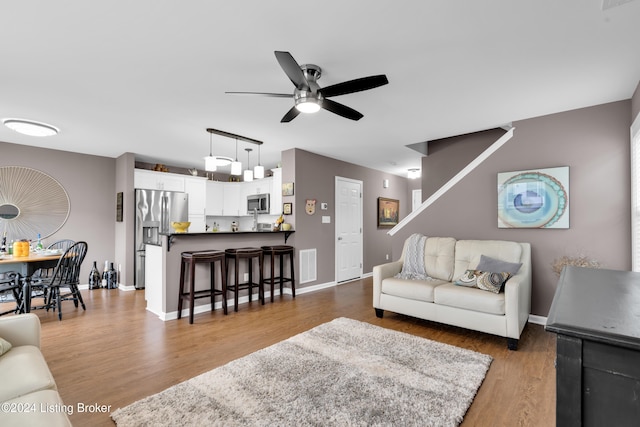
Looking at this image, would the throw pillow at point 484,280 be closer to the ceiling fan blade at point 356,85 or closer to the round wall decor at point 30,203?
the ceiling fan blade at point 356,85

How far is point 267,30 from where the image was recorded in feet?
6.37

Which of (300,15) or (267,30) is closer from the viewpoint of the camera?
(300,15)

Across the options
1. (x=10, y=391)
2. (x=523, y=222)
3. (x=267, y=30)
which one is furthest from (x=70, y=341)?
(x=523, y=222)

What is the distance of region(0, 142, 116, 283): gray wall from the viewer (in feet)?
16.0

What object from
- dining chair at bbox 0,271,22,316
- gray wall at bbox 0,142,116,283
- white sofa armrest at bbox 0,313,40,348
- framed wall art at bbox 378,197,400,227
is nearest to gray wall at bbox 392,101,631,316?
framed wall art at bbox 378,197,400,227

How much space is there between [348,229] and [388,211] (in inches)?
62.5

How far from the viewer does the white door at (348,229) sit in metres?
5.82

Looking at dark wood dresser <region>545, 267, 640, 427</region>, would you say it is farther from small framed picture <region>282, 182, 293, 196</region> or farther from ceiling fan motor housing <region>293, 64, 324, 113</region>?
small framed picture <region>282, 182, 293, 196</region>

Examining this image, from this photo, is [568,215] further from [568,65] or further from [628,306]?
[628,306]

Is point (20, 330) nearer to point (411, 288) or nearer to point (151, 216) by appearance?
point (411, 288)

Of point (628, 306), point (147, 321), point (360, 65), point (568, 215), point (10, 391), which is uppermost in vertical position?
point (360, 65)

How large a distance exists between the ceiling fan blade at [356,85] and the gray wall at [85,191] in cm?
516

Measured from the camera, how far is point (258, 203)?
632 cm

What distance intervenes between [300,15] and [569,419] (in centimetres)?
212
